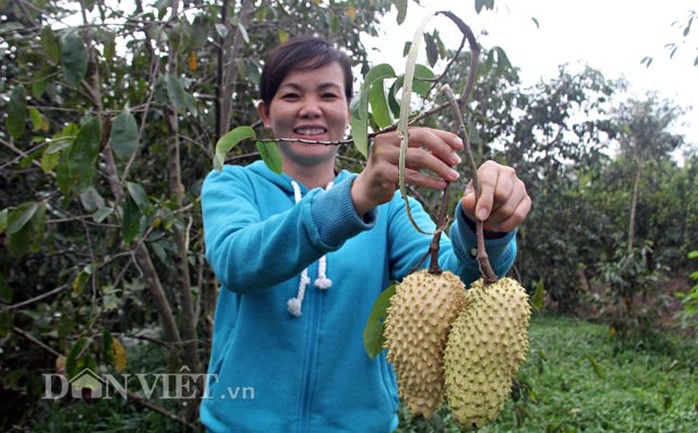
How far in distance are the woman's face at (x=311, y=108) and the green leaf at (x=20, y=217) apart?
2.17 ft

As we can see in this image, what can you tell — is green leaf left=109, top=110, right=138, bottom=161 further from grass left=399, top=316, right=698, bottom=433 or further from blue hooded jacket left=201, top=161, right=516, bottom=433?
grass left=399, top=316, right=698, bottom=433

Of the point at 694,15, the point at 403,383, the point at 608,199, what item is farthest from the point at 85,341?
the point at 608,199

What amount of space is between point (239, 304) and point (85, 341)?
71 centimetres

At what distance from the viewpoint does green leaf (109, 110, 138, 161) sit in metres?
1.29

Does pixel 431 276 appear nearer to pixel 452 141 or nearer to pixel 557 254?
pixel 452 141

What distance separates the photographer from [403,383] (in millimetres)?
793

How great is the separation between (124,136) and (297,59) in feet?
1.36

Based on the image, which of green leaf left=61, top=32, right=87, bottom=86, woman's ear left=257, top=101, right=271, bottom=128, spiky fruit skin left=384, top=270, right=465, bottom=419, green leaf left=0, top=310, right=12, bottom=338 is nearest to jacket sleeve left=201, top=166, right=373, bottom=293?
spiky fruit skin left=384, top=270, right=465, bottom=419

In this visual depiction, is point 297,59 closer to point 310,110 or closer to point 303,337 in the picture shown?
point 310,110

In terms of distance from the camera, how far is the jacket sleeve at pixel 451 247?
89cm

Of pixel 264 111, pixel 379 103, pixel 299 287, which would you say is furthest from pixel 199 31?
pixel 379 103

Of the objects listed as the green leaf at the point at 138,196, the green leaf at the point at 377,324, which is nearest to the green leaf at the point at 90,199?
the green leaf at the point at 138,196

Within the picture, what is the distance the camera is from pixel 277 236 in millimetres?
961

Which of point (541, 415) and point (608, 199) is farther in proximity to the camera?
point (608, 199)
